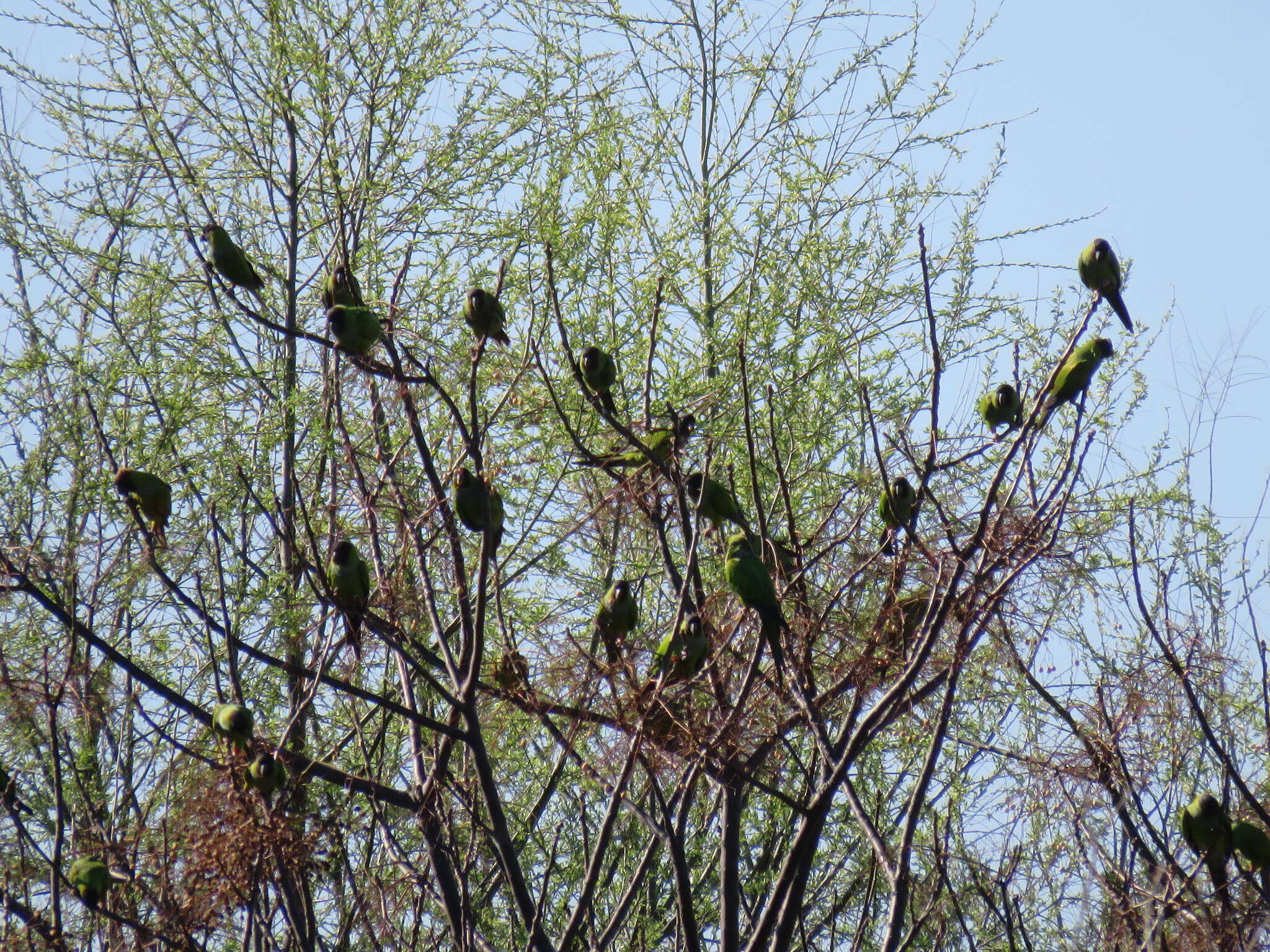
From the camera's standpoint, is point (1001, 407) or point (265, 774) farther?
point (1001, 407)

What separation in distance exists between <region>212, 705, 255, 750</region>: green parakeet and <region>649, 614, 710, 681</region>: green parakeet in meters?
0.71

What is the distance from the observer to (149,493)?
9.73 feet

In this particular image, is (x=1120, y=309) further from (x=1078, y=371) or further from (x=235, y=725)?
(x=235, y=725)

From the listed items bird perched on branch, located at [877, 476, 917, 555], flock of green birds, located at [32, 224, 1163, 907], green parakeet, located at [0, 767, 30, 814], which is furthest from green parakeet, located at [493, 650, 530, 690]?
green parakeet, located at [0, 767, 30, 814]

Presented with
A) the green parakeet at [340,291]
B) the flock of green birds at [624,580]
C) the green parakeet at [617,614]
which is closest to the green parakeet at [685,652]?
the flock of green birds at [624,580]

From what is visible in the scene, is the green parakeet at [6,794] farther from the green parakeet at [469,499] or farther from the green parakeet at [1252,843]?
the green parakeet at [1252,843]

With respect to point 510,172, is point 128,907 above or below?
below

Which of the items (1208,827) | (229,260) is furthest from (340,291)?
(1208,827)

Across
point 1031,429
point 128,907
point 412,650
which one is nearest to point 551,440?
point 412,650

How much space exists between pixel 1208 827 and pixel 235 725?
1696 millimetres

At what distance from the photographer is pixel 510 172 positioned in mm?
5309

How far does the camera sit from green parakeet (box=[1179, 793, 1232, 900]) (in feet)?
8.36

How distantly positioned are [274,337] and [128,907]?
2.47m

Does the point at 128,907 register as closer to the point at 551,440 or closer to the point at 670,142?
the point at 551,440
